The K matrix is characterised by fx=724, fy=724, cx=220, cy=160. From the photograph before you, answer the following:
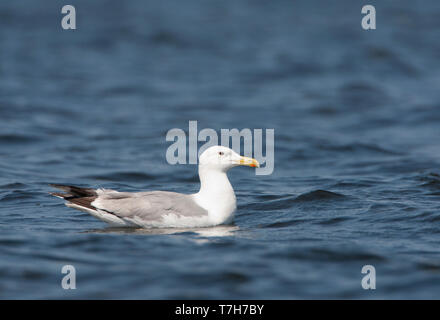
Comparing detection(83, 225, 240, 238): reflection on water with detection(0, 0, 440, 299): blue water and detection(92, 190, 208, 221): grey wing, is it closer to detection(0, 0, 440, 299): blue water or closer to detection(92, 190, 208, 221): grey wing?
detection(0, 0, 440, 299): blue water

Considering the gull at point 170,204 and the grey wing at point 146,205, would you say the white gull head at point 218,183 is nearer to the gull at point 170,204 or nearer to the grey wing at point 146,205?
the gull at point 170,204

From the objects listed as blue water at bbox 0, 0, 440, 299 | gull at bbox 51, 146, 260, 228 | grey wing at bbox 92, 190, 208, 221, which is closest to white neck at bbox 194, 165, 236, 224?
gull at bbox 51, 146, 260, 228

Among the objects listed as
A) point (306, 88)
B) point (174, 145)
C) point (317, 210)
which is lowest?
point (317, 210)

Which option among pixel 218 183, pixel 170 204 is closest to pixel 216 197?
pixel 218 183

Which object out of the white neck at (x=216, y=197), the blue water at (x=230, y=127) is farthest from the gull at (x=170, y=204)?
the blue water at (x=230, y=127)

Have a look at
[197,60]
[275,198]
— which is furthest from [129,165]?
[197,60]

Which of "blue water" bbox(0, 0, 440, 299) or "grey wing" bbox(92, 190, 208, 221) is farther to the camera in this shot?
A: "grey wing" bbox(92, 190, 208, 221)

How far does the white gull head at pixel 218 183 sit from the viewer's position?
9.45 meters

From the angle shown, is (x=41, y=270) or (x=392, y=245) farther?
(x=392, y=245)

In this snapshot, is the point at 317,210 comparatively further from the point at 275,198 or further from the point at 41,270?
the point at 41,270

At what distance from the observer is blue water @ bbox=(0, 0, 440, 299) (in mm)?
7855

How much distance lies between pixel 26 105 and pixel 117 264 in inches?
484

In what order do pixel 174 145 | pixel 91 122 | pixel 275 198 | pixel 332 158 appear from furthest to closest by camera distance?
pixel 91 122 < pixel 174 145 < pixel 332 158 < pixel 275 198

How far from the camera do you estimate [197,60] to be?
2464cm
